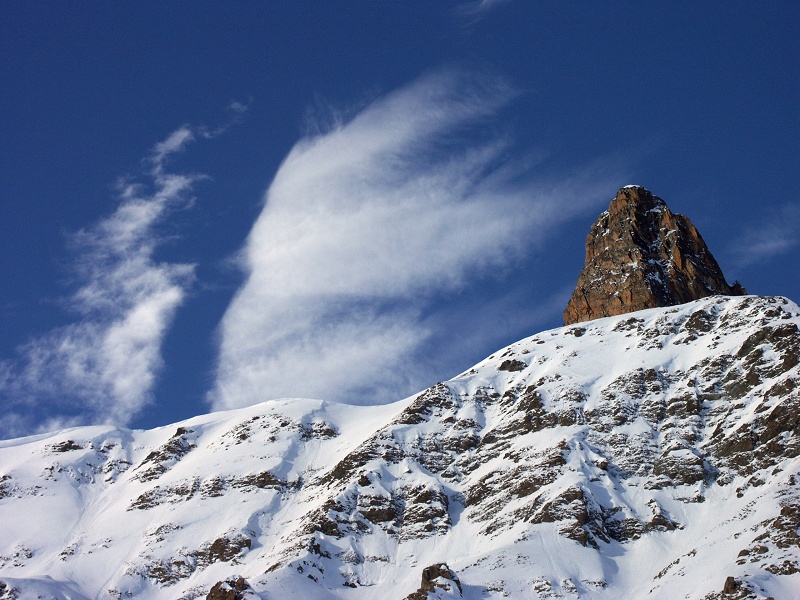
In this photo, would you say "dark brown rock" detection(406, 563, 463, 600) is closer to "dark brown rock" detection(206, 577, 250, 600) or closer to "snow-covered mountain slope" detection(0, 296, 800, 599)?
"snow-covered mountain slope" detection(0, 296, 800, 599)

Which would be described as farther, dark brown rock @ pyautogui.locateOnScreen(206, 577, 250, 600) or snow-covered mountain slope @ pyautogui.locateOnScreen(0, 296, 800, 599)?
snow-covered mountain slope @ pyautogui.locateOnScreen(0, 296, 800, 599)

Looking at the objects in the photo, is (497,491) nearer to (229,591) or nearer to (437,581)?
(437,581)

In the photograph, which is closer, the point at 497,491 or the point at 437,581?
the point at 437,581

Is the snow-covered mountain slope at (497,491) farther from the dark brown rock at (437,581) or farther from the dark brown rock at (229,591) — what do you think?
Answer: the dark brown rock at (229,591)

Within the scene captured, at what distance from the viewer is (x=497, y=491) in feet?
493

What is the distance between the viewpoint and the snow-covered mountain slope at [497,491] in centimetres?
12256

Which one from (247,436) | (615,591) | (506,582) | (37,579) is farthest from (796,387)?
(37,579)

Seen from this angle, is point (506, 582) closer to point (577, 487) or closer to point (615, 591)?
point (615, 591)

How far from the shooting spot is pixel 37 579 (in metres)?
142

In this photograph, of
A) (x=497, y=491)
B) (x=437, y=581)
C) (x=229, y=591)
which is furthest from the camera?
(x=497, y=491)

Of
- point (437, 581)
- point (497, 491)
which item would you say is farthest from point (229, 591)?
point (497, 491)

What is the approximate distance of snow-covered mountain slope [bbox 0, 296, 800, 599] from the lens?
12256cm

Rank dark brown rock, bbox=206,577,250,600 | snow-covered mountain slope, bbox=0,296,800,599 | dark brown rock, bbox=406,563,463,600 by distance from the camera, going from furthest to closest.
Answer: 1. snow-covered mountain slope, bbox=0,296,800,599
2. dark brown rock, bbox=206,577,250,600
3. dark brown rock, bbox=406,563,463,600

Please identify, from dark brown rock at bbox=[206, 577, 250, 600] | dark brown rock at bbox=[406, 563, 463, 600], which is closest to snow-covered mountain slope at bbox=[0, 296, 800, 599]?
dark brown rock at bbox=[406, 563, 463, 600]
